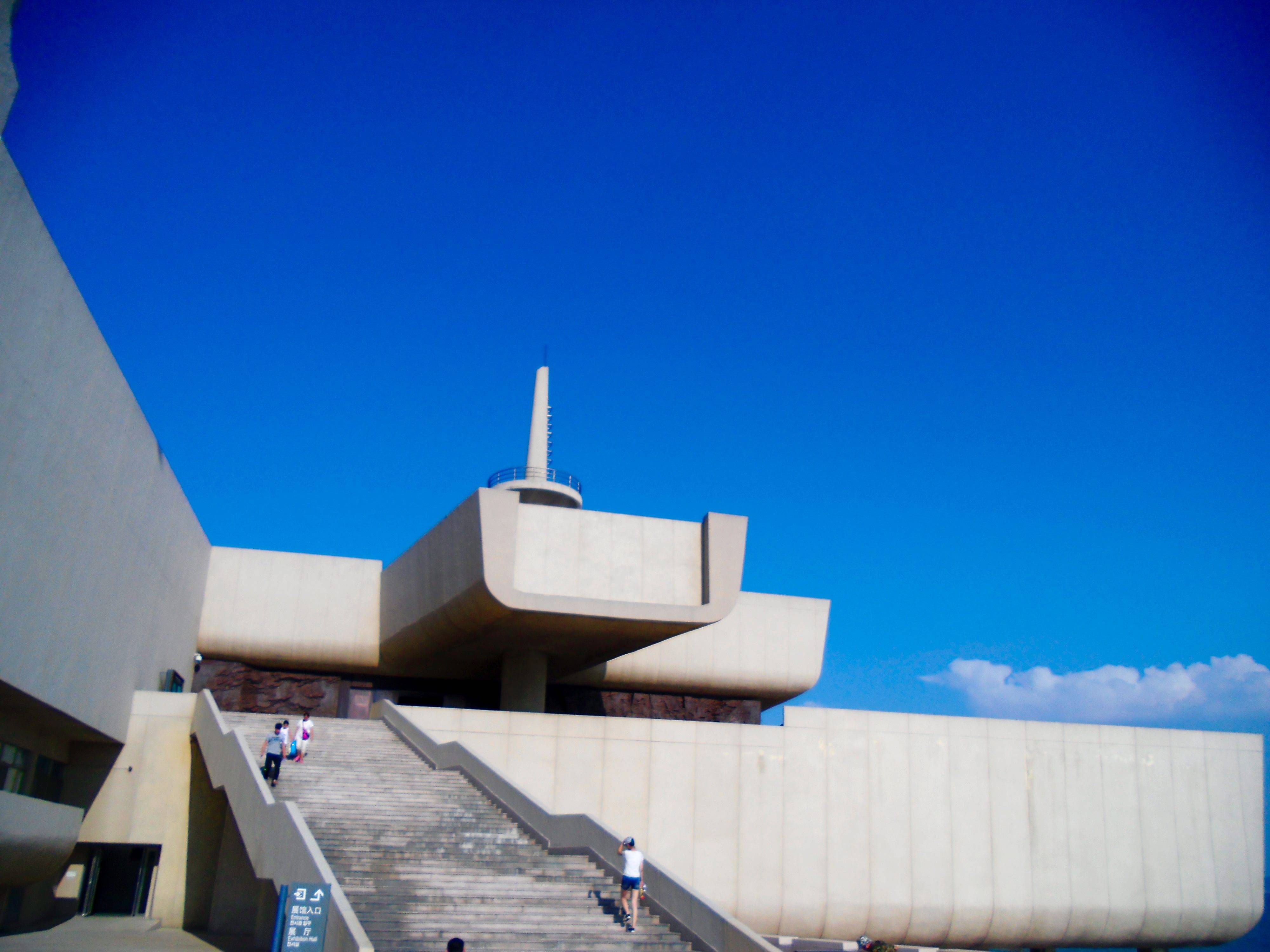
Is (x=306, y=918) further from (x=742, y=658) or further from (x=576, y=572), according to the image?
(x=742, y=658)

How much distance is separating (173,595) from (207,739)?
847 centimetres

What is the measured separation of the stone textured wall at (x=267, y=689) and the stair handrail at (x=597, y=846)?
16.2m

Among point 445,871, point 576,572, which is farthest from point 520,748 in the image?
point 445,871

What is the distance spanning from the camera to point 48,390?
57.4 ft

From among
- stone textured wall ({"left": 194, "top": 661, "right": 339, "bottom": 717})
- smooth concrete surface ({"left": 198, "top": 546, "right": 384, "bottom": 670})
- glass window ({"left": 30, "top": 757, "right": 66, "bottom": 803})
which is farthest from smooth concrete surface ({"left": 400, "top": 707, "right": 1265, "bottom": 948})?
stone textured wall ({"left": 194, "top": 661, "right": 339, "bottom": 717})

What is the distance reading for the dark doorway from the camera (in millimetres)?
25609

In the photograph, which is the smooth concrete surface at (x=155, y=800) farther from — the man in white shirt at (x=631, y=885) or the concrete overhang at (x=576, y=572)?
the man in white shirt at (x=631, y=885)

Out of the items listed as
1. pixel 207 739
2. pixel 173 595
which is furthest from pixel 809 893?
pixel 173 595

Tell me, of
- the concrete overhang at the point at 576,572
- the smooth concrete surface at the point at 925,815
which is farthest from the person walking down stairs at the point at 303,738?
the concrete overhang at the point at 576,572

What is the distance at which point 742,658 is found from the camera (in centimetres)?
3950

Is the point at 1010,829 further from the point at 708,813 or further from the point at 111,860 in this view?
the point at 111,860

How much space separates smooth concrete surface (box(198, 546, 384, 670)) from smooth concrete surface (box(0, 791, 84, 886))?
49.2 ft

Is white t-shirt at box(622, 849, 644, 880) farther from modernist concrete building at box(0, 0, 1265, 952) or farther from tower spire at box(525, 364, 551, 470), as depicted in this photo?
tower spire at box(525, 364, 551, 470)

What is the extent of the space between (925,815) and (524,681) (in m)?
12.5
